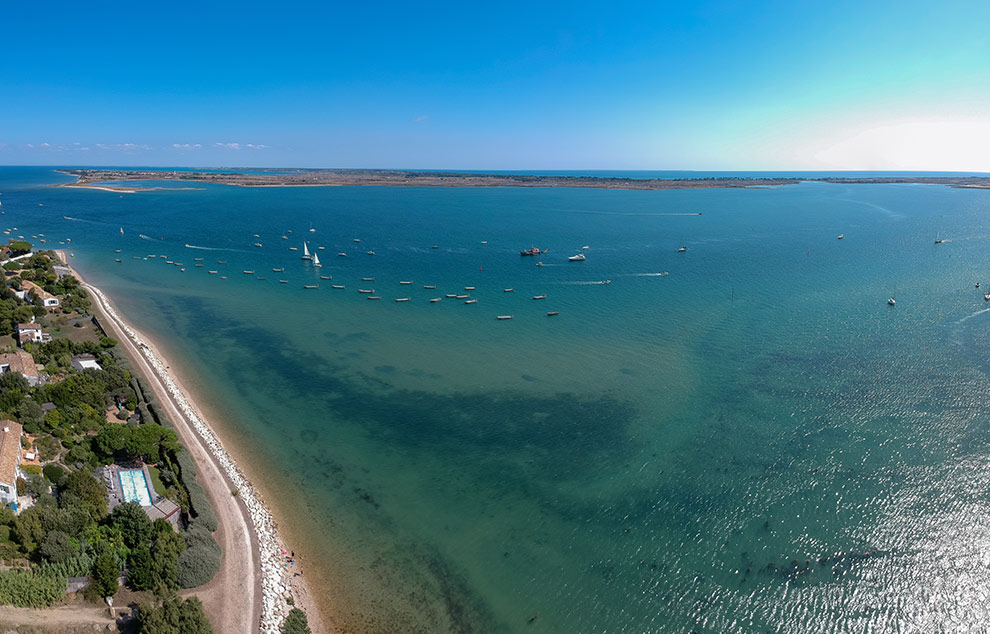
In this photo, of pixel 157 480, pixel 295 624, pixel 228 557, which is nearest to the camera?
pixel 295 624

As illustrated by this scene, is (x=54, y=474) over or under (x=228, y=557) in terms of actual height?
over

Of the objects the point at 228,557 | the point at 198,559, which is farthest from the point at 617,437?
the point at 198,559

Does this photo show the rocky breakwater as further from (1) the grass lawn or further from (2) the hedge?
(2) the hedge

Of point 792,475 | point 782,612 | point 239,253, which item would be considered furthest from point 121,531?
point 239,253

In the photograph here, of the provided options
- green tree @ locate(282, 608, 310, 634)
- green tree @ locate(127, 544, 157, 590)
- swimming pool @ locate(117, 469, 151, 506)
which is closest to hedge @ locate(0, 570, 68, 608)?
green tree @ locate(127, 544, 157, 590)

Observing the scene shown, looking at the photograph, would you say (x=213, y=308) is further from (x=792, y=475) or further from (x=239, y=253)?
(x=792, y=475)

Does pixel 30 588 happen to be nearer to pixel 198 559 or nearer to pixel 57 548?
pixel 57 548
